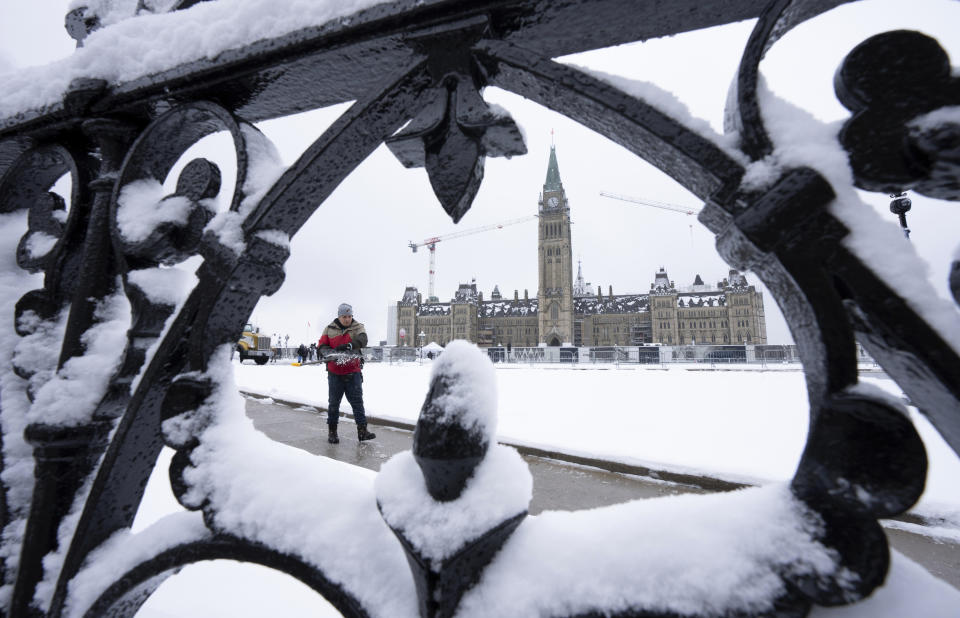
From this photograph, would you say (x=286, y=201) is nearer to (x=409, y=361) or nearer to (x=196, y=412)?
(x=196, y=412)

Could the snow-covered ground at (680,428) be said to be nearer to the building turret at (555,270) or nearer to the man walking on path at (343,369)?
the man walking on path at (343,369)

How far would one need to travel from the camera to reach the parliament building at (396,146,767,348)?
62625mm

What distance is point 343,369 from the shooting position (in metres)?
5.50

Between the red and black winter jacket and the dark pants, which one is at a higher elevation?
the red and black winter jacket

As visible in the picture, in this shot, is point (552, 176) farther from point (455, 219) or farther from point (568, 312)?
point (455, 219)

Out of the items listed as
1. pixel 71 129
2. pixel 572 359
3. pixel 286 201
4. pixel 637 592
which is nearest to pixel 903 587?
pixel 637 592

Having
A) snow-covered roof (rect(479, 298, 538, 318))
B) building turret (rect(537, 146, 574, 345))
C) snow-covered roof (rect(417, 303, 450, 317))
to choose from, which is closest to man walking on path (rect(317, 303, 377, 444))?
building turret (rect(537, 146, 574, 345))

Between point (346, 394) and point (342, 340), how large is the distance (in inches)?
28.5

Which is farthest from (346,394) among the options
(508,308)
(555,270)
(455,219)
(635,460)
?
(508,308)

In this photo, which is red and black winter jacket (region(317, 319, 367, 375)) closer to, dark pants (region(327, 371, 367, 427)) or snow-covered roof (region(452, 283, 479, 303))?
dark pants (region(327, 371, 367, 427))

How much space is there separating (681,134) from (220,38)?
36.6 inches

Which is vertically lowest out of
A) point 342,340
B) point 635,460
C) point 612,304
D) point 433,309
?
point 635,460

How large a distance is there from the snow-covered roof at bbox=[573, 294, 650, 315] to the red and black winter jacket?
66947mm

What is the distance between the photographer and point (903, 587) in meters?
0.44
